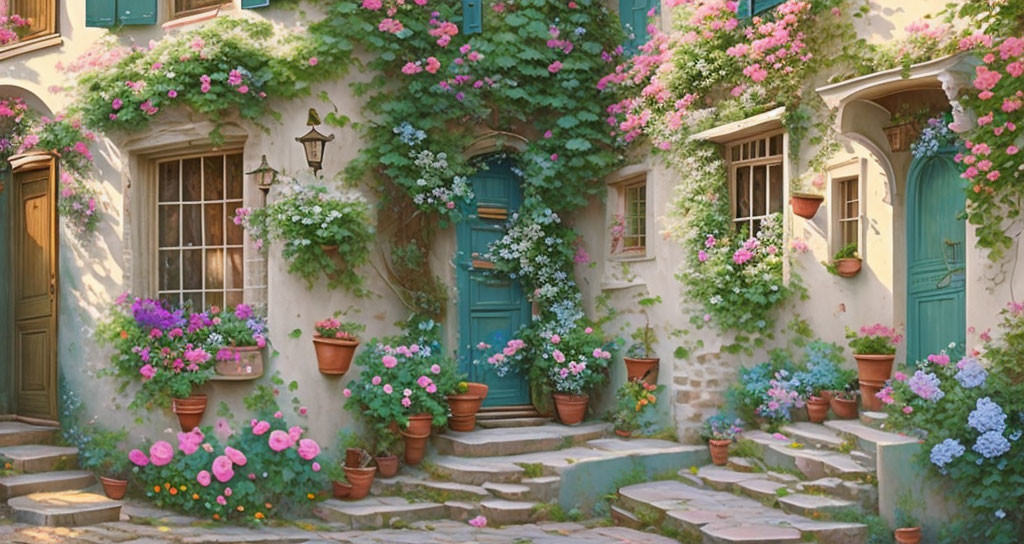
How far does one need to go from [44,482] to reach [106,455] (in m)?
0.58

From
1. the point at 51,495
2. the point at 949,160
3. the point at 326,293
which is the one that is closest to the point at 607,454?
the point at 326,293

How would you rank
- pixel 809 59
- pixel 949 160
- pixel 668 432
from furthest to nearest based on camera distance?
1. pixel 668 432
2. pixel 809 59
3. pixel 949 160

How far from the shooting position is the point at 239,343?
1001cm

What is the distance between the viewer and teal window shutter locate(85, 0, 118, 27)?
34.5 ft

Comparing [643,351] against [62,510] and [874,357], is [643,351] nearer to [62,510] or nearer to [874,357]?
[874,357]

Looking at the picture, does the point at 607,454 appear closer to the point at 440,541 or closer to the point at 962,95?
the point at 440,541

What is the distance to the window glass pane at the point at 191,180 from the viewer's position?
10680 mm

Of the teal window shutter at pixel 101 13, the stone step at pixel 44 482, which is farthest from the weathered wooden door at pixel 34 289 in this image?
the teal window shutter at pixel 101 13

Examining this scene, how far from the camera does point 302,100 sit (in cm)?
1031

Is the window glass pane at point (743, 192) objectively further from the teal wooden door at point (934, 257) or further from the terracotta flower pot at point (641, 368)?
the teal wooden door at point (934, 257)

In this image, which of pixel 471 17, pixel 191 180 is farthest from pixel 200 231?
pixel 471 17

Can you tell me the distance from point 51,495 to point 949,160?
740 cm

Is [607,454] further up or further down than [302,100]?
further down

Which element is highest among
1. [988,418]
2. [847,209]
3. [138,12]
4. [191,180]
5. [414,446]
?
[138,12]
